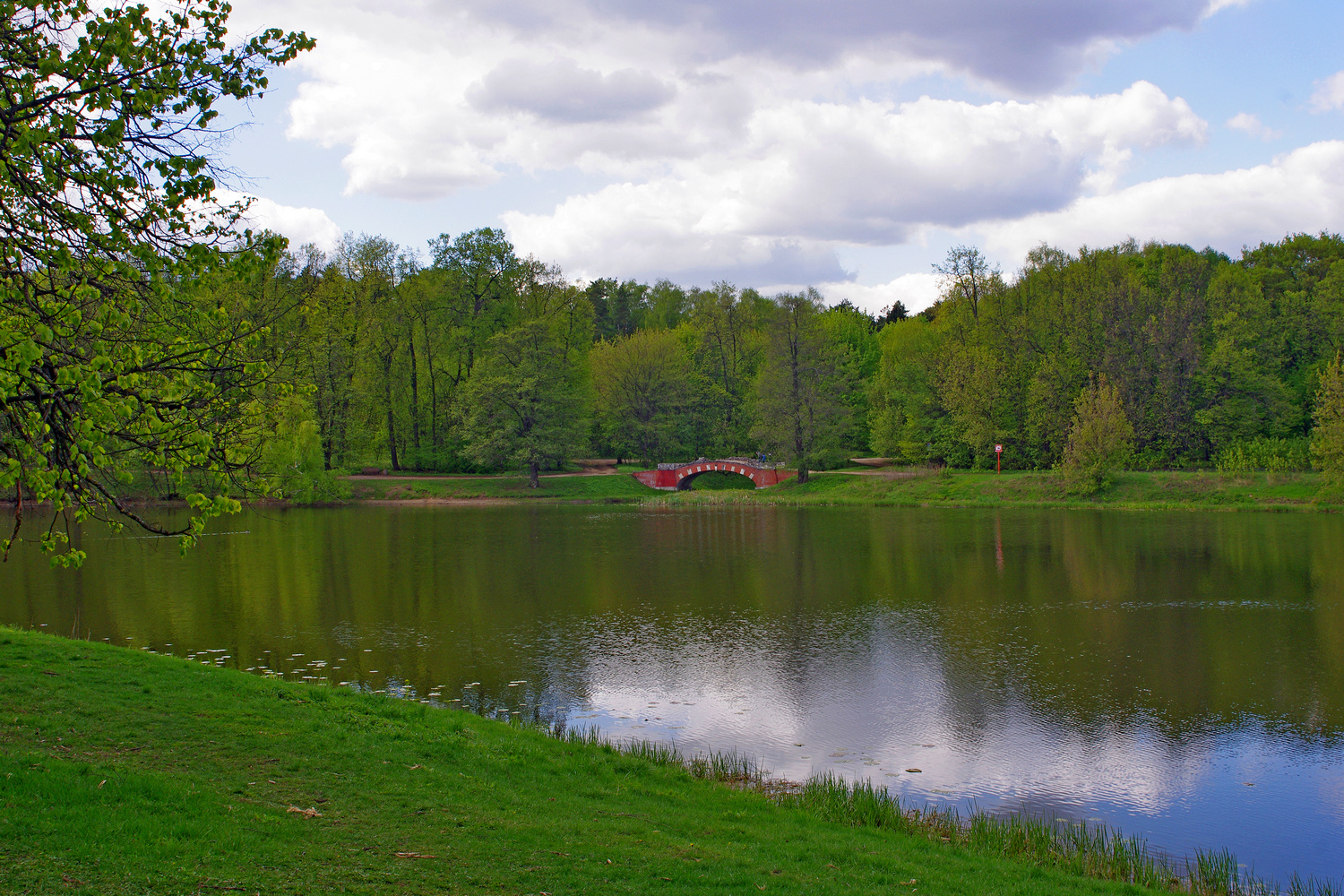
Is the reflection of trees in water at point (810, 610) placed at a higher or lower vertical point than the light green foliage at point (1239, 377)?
lower

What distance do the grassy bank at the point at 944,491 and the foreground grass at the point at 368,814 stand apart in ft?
140

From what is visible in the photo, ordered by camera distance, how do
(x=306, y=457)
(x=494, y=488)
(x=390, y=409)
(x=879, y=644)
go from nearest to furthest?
(x=879, y=644)
(x=306, y=457)
(x=494, y=488)
(x=390, y=409)

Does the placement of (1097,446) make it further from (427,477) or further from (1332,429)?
(427,477)

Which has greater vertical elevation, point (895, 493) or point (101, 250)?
point (101, 250)

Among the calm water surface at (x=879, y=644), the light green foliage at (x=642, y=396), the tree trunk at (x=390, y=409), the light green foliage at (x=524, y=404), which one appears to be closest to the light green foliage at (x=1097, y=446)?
the calm water surface at (x=879, y=644)

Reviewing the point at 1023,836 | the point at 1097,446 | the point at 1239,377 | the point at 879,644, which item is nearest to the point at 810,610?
the point at 879,644

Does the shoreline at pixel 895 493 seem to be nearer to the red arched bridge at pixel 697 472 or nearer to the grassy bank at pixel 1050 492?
the grassy bank at pixel 1050 492

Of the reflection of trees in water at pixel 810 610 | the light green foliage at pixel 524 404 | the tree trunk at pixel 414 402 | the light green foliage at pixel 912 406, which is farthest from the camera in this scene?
the tree trunk at pixel 414 402

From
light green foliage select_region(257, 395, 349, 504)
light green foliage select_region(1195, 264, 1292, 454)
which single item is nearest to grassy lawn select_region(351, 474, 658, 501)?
light green foliage select_region(257, 395, 349, 504)

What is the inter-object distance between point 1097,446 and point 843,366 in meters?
20.8

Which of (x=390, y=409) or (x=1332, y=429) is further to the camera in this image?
(x=390, y=409)

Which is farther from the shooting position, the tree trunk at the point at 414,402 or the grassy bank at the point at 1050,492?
the tree trunk at the point at 414,402

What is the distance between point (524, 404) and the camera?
59.5m

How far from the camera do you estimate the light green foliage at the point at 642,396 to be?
226ft
